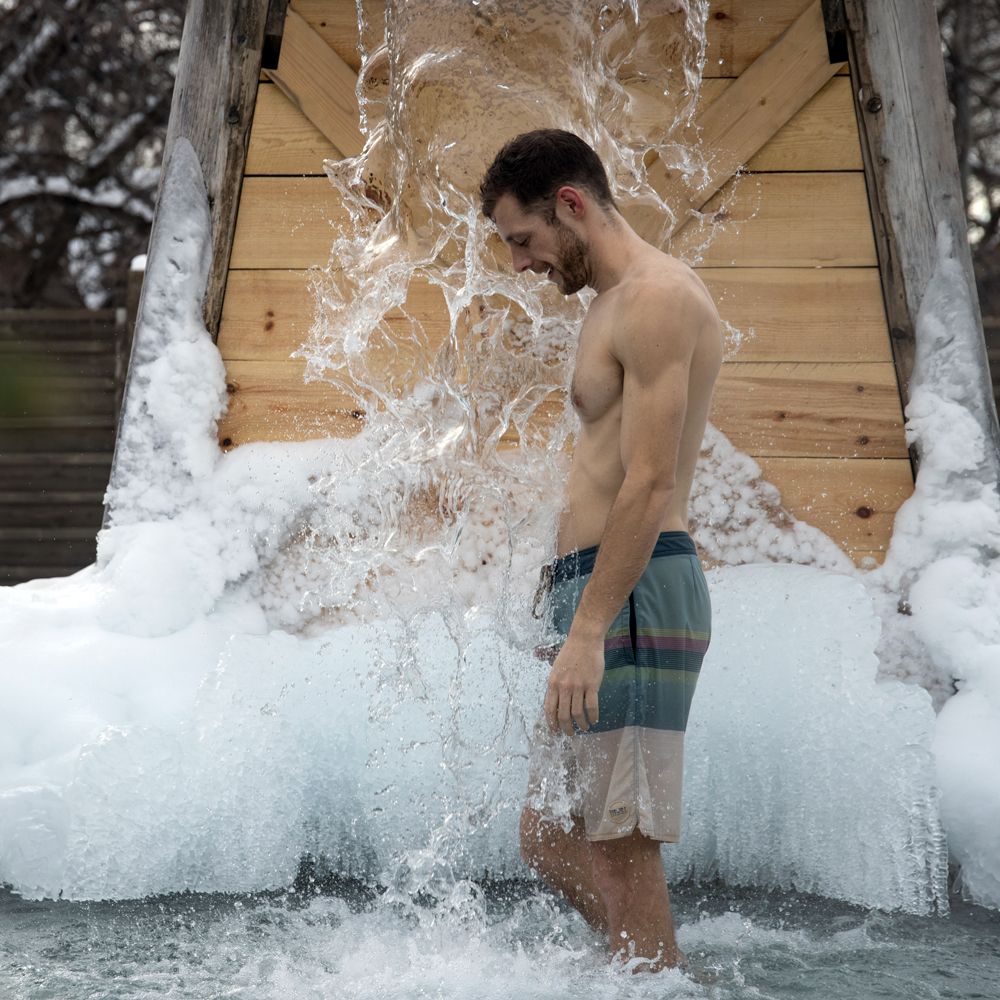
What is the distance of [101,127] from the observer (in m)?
9.82

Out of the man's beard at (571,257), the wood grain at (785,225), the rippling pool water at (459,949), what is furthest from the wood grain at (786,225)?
the rippling pool water at (459,949)

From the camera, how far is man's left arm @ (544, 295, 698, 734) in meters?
2.03

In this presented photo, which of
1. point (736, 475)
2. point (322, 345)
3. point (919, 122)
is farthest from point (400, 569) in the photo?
point (919, 122)

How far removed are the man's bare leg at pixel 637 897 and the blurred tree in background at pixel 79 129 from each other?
8119 mm

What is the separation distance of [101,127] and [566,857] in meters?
8.85

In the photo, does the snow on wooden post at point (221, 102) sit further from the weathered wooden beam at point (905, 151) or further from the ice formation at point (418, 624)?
the weathered wooden beam at point (905, 151)

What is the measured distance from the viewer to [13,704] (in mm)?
3084

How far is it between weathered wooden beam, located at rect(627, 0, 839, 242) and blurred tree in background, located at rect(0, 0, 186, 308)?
21.9ft

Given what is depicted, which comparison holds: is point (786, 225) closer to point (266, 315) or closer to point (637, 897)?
point (266, 315)

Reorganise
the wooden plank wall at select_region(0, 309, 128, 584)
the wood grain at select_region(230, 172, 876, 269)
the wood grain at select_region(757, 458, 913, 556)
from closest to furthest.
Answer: the wood grain at select_region(757, 458, 913, 556), the wood grain at select_region(230, 172, 876, 269), the wooden plank wall at select_region(0, 309, 128, 584)

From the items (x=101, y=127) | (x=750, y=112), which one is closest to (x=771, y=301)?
(x=750, y=112)

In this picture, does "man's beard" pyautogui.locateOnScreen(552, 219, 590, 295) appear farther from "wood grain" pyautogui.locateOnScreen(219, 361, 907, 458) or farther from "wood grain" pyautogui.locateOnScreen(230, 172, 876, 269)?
"wood grain" pyautogui.locateOnScreen(230, 172, 876, 269)

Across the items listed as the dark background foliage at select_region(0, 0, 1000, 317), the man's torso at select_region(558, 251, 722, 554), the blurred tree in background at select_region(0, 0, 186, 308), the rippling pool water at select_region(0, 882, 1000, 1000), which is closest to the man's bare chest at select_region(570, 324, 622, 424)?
the man's torso at select_region(558, 251, 722, 554)

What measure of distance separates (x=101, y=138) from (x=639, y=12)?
746 cm
